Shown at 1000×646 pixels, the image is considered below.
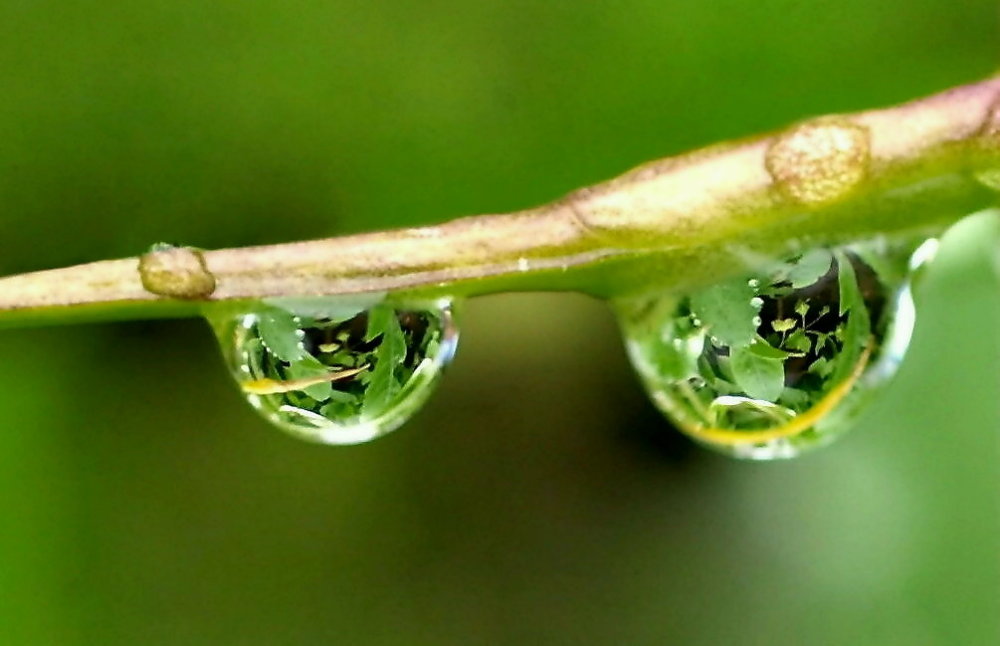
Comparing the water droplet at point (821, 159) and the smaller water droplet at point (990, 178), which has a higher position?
the water droplet at point (821, 159)

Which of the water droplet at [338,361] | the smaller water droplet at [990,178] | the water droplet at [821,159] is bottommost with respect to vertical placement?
the smaller water droplet at [990,178]

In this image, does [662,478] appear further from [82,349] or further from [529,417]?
[82,349]

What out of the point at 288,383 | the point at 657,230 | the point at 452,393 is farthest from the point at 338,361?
the point at 452,393

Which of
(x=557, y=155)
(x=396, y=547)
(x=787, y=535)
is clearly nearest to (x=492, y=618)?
(x=396, y=547)

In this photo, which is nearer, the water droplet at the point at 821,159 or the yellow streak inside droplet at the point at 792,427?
Result: the water droplet at the point at 821,159

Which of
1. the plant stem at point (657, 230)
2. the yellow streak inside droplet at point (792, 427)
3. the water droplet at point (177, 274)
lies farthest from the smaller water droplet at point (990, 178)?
the water droplet at point (177, 274)

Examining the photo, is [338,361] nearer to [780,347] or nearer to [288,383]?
[288,383]

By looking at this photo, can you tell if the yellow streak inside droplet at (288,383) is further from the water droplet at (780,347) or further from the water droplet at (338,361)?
the water droplet at (780,347)

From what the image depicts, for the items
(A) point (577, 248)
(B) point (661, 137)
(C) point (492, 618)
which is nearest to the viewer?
(A) point (577, 248)
